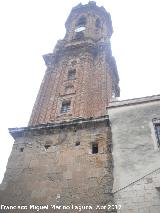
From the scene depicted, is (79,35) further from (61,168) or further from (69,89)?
(61,168)

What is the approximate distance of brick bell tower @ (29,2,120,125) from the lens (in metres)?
18.6

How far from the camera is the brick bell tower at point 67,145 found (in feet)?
42.0

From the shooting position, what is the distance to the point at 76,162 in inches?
547

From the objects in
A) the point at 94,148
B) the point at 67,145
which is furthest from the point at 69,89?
the point at 94,148

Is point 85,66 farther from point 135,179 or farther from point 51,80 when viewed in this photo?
point 135,179

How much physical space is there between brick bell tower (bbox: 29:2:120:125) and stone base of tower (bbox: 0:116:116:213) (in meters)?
2.30

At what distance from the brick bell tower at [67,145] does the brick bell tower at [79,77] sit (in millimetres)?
57

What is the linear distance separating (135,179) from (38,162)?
463 cm

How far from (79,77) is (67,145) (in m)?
7.20

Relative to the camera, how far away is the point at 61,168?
45.5 ft

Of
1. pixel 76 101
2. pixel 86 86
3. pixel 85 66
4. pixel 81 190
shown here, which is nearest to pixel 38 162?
pixel 81 190

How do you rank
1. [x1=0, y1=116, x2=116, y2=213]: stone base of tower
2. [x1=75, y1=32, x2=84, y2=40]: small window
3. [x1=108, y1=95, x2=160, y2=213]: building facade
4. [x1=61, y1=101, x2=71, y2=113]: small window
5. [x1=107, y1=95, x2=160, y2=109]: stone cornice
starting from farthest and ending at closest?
[x1=75, y1=32, x2=84, y2=40]: small window < [x1=61, y1=101, x2=71, y2=113]: small window < [x1=107, y1=95, x2=160, y2=109]: stone cornice < [x1=0, y1=116, x2=116, y2=213]: stone base of tower < [x1=108, y1=95, x2=160, y2=213]: building facade

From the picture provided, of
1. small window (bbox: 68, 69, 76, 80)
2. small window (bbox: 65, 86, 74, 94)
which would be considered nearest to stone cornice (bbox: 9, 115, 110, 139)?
small window (bbox: 65, 86, 74, 94)

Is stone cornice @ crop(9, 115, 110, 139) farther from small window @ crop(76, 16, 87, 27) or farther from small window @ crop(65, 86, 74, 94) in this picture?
small window @ crop(76, 16, 87, 27)
